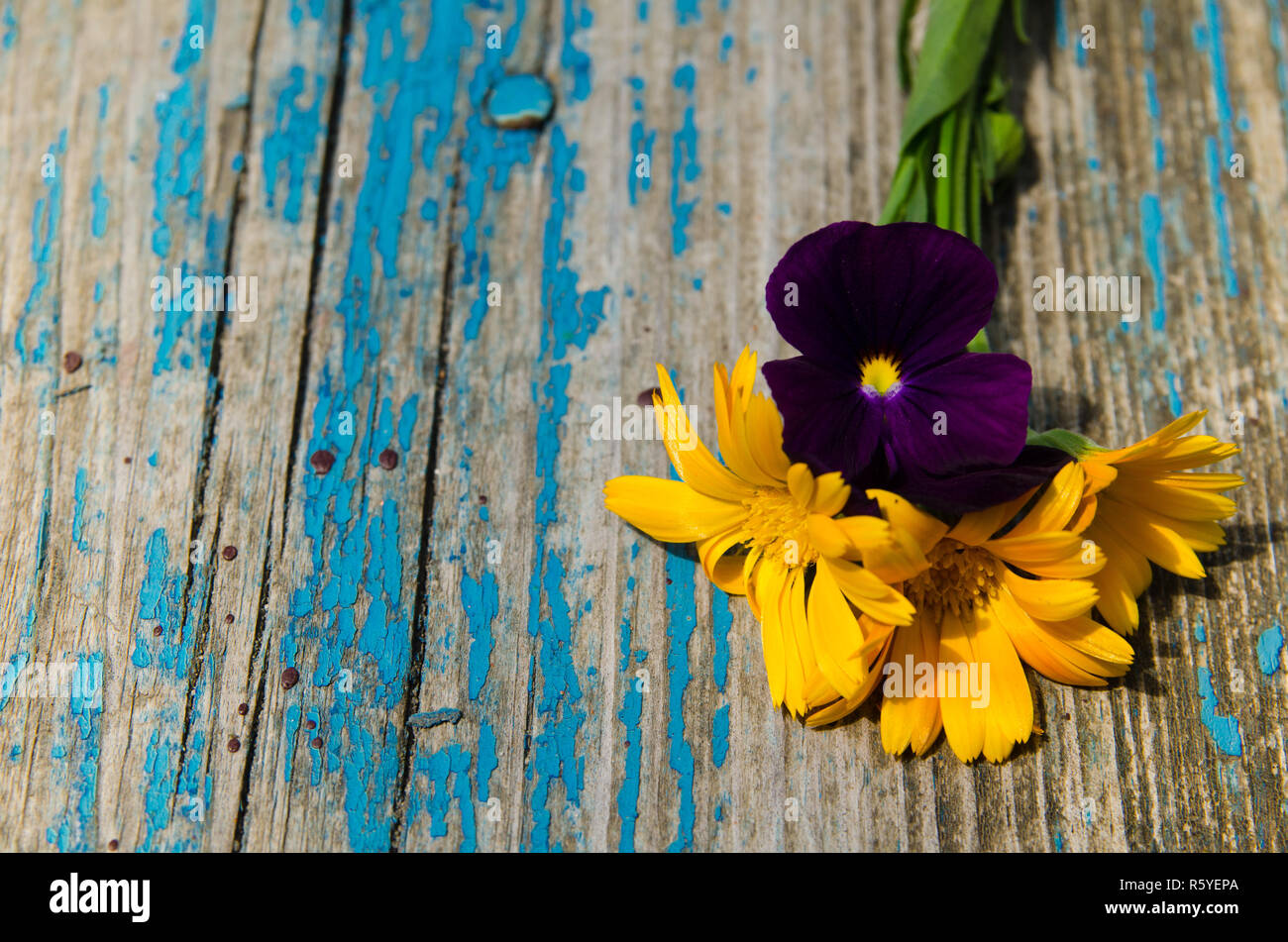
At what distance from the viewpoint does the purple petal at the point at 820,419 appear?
3.25 ft

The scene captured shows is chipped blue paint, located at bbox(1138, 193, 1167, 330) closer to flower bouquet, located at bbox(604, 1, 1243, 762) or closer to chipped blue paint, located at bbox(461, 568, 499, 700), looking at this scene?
flower bouquet, located at bbox(604, 1, 1243, 762)

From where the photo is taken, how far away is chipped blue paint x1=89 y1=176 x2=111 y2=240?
1.48 meters

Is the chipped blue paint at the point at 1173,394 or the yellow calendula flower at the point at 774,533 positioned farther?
the chipped blue paint at the point at 1173,394

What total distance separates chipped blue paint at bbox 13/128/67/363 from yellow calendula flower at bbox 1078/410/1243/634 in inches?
55.2

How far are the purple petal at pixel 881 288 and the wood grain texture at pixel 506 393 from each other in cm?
32

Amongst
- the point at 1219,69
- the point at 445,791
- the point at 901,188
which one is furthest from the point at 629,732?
the point at 1219,69

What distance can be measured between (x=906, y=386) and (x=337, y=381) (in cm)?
78

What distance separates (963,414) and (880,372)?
0.37 ft

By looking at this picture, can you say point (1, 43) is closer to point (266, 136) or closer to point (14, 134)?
point (14, 134)

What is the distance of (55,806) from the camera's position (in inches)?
44.3

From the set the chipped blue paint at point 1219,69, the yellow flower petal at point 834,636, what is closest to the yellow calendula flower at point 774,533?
the yellow flower petal at point 834,636

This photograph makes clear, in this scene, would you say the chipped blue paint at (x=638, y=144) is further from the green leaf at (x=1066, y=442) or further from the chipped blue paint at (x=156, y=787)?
the chipped blue paint at (x=156, y=787)

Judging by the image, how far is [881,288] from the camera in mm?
1059
